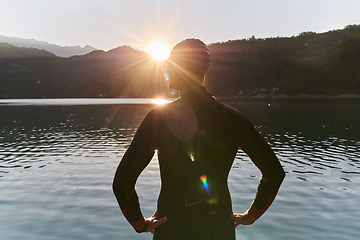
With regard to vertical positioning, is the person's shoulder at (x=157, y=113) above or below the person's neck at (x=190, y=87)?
below

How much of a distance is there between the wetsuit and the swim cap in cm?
20

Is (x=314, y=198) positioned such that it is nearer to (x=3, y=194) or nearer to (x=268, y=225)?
(x=268, y=225)

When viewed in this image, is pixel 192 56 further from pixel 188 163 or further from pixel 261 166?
pixel 261 166

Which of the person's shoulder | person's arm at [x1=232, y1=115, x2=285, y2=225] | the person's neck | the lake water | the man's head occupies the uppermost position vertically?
the man's head

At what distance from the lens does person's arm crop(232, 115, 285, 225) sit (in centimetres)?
206

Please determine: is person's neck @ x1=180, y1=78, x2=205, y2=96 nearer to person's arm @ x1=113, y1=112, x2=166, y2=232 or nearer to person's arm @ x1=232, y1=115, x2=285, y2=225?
person's arm @ x1=113, y1=112, x2=166, y2=232

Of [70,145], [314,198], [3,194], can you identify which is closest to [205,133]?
[314,198]

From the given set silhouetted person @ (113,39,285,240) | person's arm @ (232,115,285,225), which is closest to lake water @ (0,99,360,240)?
person's arm @ (232,115,285,225)

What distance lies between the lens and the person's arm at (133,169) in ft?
6.38

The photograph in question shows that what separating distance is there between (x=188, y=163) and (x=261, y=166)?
568 mm

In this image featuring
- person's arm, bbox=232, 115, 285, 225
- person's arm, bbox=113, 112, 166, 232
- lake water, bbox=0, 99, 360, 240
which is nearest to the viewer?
person's arm, bbox=113, 112, 166, 232

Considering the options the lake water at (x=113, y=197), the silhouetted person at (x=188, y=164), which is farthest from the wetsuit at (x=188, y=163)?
the lake water at (x=113, y=197)

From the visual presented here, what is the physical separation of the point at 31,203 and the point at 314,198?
12.4 meters

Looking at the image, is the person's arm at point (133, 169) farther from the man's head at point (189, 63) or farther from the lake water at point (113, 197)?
the lake water at point (113, 197)
